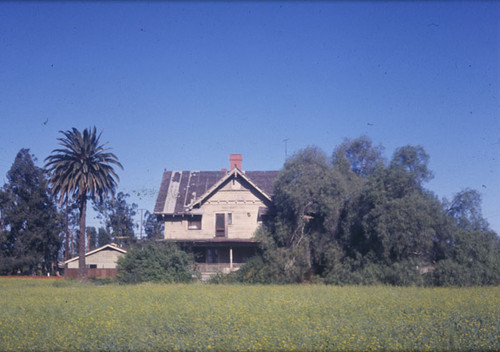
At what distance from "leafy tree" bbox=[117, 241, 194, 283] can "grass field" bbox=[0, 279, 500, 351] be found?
16.4m

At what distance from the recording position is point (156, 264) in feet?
117

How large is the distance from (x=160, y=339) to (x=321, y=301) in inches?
334

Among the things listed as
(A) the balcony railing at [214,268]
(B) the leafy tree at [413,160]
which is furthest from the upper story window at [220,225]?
(B) the leafy tree at [413,160]

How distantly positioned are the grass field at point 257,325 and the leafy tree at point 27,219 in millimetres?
51444

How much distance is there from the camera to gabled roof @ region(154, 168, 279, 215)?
4088 centimetres

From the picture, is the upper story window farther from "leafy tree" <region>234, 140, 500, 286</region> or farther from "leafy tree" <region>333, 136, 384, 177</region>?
"leafy tree" <region>333, 136, 384, 177</region>

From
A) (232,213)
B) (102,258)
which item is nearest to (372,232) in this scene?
(232,213)

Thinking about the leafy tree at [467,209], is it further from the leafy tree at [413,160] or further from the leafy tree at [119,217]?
the leafy tree at [119,217]

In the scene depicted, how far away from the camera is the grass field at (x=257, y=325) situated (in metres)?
11.7

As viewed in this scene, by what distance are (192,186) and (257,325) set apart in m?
31.2

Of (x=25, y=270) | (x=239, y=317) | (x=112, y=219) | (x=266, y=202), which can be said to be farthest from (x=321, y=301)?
(x=112, y=219)

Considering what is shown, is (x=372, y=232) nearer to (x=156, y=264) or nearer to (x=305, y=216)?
(x=305, y=216)

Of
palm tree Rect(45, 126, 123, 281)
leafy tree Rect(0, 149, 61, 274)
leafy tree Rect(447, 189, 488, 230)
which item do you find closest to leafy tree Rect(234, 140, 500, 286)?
leafy tree Rect(447, 189, 488, 230)

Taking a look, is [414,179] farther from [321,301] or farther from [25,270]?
[25,270]
